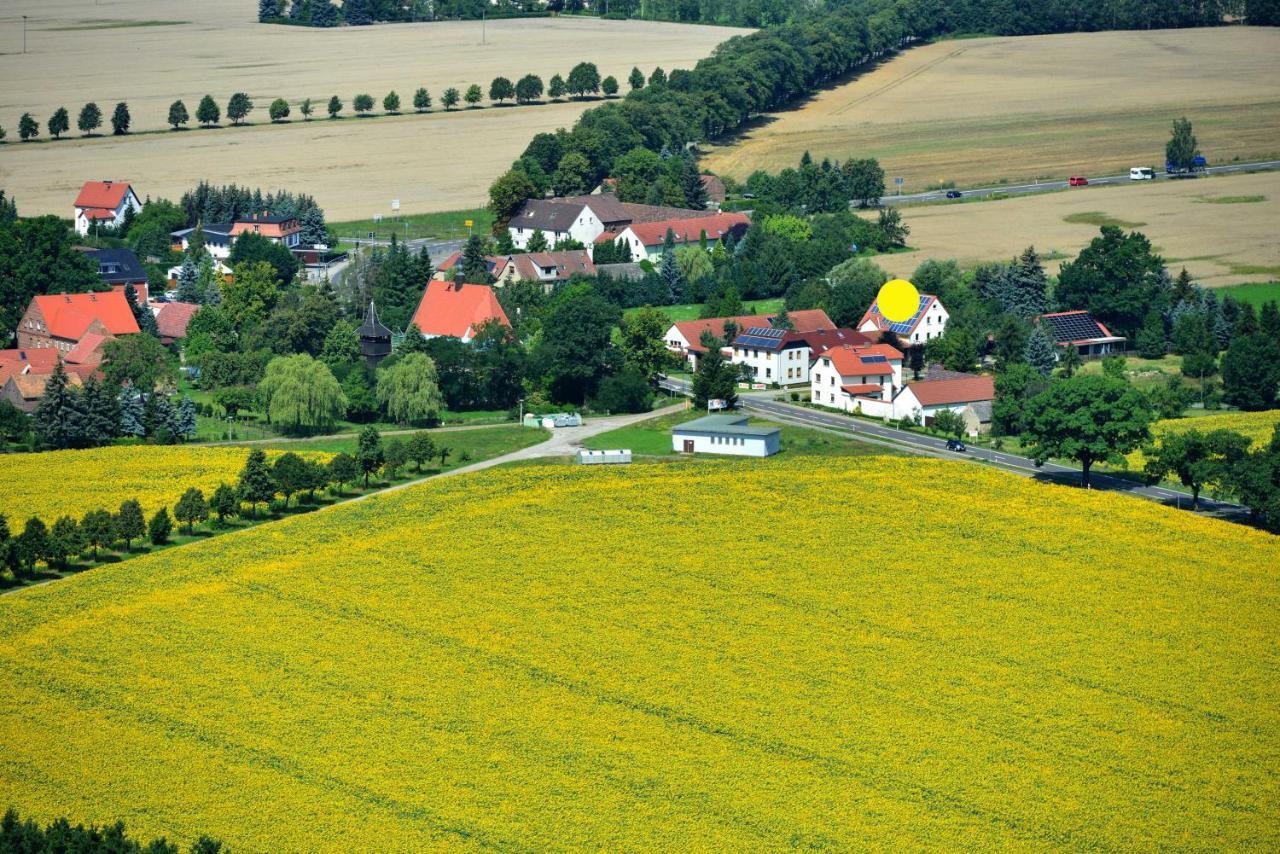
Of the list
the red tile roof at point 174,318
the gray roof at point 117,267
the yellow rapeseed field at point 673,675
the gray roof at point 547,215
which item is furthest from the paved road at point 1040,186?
the yellow rapeseed field at point 673,675

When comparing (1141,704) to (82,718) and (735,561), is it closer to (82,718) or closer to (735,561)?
(735,561)

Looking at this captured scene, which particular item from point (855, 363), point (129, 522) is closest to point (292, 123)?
point (855, 363)

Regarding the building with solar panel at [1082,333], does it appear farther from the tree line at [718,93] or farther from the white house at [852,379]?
the tree line at [718,93]

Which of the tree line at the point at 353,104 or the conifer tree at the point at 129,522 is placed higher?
the tree line at the point at 353,104

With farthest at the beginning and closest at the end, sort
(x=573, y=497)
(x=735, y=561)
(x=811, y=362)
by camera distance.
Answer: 1. (x=811, y=362)
2. (x=573, y=497)
3. (x=735, y=561)

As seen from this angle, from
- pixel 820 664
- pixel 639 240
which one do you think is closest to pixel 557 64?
pixel 639 240

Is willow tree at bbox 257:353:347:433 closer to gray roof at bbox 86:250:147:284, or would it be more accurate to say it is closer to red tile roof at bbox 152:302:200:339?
red tile roof at bbox 152:302:200:339
